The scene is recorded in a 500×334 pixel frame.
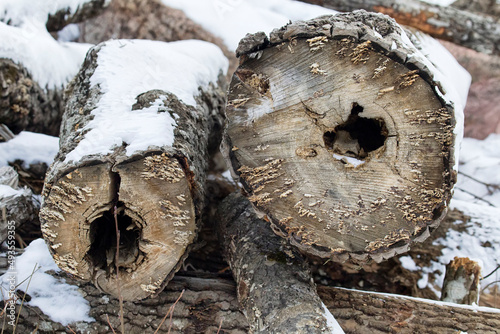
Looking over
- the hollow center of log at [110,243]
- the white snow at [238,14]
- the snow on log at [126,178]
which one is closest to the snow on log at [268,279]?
the snow on log at [126,178]

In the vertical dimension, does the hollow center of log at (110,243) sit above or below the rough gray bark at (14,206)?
above

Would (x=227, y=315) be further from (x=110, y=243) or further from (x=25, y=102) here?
(x=25, y=102)

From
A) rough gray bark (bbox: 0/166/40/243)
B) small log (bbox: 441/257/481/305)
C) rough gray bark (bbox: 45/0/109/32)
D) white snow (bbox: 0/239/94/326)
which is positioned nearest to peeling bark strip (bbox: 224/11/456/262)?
small log (bbox: 441/257/481/305)

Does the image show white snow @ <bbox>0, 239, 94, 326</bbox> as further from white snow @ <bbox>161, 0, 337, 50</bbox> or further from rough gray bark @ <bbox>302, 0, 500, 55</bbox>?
rough gray bark @ <bbox>302, 0, 500, 55</bbox>

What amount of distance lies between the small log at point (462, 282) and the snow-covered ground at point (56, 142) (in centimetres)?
19

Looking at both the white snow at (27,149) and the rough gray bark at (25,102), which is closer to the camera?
the rough gray bark at (25,102)

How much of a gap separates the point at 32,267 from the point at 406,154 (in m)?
1.61

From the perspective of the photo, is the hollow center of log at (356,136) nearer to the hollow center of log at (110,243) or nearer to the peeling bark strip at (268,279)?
the peeling bark strip at (268,279)

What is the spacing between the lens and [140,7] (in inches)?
156

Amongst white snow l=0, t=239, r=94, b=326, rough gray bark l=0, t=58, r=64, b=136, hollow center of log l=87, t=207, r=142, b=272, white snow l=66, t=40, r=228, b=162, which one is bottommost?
white snow l=0, t=239, r=94, b=326

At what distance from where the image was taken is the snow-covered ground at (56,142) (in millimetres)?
1579

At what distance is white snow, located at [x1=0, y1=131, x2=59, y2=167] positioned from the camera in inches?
89.0

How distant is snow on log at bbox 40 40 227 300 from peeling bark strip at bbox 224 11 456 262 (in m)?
0.25

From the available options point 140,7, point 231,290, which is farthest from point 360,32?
point 140,7
